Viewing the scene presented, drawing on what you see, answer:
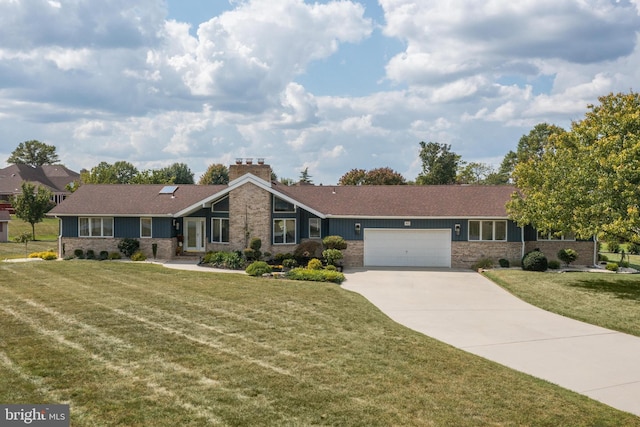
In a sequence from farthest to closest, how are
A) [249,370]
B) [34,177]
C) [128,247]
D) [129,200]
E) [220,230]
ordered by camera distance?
[34,177], [129,200], [220,230], [128,247], [249,370]

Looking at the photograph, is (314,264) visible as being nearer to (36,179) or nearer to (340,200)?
(340,200)

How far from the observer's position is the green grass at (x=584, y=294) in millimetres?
16641

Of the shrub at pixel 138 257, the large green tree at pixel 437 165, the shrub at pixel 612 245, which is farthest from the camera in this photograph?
the large green tree at pixel 437 165

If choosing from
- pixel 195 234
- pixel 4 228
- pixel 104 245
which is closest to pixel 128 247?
pixel 104 245

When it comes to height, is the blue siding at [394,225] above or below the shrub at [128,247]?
above

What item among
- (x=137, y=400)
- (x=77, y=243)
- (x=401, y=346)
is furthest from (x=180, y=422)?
(x=77, y=243)

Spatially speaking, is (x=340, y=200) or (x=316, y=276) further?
(x=340, y=200)

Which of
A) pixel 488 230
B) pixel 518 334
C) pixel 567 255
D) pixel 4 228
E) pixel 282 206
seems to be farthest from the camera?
pixel 4 228

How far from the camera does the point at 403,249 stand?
30.5 m

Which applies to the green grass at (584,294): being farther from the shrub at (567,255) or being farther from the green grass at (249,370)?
the green grass at (249,370)

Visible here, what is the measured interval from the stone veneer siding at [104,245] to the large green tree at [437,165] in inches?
1657

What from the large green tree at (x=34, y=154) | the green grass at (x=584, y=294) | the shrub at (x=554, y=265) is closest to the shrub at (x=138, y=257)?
the green grass at (x=584, y=294)

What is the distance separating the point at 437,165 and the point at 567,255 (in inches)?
1486

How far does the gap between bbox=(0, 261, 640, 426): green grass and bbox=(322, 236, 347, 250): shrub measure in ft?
39.4
